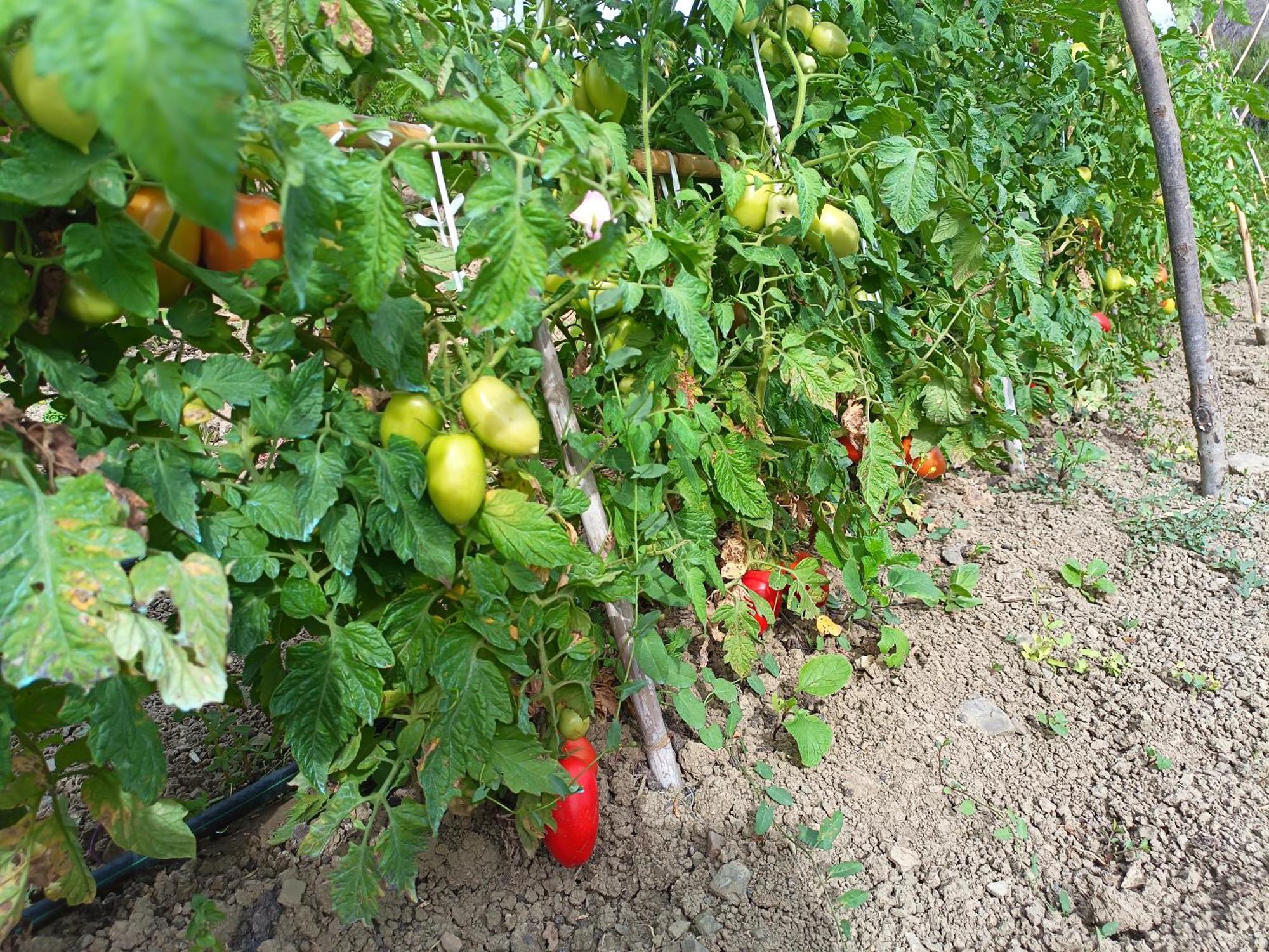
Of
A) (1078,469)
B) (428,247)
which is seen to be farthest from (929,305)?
(428,247)

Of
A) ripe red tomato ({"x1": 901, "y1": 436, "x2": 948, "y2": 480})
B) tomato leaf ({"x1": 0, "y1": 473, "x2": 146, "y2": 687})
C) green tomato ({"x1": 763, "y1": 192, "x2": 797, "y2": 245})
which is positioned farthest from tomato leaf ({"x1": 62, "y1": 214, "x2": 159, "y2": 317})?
ripe red tomato ({"x1": 901, "y1": 436, "x2": 948, "y2": 480})

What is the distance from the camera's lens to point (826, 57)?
1.57 m

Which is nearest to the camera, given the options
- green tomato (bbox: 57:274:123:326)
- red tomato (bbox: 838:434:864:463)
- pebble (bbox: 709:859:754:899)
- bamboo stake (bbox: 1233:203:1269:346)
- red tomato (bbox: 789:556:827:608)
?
green tomato (bbox: 57:274:123:326)

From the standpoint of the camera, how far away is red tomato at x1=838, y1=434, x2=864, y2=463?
6.12ft

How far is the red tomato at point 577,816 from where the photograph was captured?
4.05 ft

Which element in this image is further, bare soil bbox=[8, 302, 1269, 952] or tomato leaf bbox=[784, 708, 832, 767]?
tomato leaf bbox=[784, 708, 832, 767]

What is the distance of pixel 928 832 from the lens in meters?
1.39

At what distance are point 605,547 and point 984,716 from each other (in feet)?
2.97

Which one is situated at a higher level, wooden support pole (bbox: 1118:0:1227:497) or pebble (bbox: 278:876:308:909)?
wooden support pole (bbox: 1118:0:1227:497)

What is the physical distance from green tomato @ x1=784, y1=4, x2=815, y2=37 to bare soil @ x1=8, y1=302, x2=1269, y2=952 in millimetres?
1239

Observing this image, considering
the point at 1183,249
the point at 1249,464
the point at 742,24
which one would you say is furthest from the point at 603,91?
the point at 1249,464

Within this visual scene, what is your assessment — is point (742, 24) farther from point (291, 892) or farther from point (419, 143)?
point (291, 892)

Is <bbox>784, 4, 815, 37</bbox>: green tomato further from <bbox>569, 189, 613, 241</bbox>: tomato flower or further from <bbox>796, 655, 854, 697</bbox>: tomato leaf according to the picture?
<bbox>796, 655, 854, 697</bbox>: tomato leaf

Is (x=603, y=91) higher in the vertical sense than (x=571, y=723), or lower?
higher
